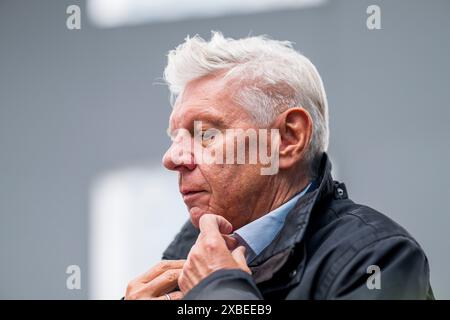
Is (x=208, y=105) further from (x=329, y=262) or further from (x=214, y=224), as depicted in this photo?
(x=329, y=262)

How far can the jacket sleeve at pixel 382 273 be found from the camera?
114cm

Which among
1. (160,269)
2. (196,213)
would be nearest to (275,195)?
(196,213)

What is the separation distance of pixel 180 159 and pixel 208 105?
13 cm

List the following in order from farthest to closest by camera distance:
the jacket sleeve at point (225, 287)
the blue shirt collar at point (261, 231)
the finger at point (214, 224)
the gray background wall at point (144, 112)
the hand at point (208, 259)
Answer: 1. the gray background wall at point (144, 112)
2. the blue shirt collar at point (261, 231)
3. the finger at point (214, 224)
4. the hand at point (208, 259)
5. the jacket sleeve at point (225, 287)

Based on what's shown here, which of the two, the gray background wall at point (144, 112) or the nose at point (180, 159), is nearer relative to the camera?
the nose at point (180, 159)

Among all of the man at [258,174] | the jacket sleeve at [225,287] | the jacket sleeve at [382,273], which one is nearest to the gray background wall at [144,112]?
the man at [258,174]

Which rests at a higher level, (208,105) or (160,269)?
(208,105)

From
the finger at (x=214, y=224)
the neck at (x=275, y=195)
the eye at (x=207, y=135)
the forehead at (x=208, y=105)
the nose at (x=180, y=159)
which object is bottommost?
the finger at (x=214, y=224)

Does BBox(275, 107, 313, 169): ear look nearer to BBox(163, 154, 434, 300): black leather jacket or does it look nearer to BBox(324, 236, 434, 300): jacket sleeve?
BBox(163, 154, 434, 300): black leather jacket

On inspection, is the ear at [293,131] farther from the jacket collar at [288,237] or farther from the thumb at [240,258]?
the thumb at [240,258]

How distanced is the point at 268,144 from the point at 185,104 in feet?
0.67

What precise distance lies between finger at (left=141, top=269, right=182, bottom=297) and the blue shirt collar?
0.54ft

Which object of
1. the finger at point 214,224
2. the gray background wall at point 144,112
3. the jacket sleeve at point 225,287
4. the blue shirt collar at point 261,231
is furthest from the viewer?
the gray background wall at point 144,112

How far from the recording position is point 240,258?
4.08 feet
